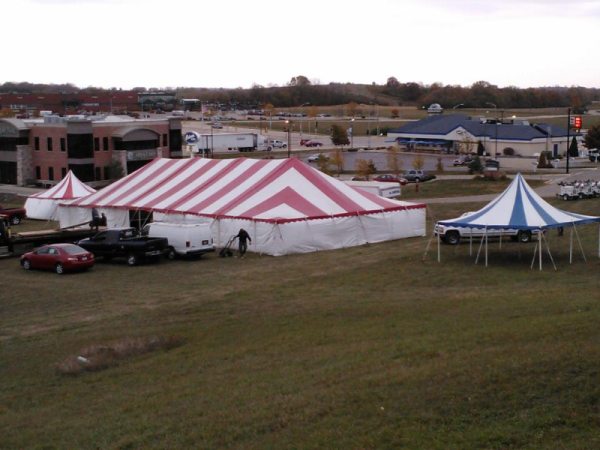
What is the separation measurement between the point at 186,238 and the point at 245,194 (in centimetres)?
427

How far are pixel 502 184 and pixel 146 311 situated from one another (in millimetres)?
38104

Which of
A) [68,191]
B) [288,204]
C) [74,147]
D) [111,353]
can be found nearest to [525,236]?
[288,204]

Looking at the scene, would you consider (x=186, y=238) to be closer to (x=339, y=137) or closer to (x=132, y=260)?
(x=132, y=260)

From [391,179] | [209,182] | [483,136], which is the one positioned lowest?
[391,179]

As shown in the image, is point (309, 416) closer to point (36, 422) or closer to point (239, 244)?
point (36, 422)

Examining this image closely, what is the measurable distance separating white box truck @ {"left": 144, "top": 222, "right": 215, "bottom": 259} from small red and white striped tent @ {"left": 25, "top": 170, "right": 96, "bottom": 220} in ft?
50.2

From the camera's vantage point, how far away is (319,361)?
12047mm

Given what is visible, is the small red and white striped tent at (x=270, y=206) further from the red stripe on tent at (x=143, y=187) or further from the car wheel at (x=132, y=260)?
the car wheel at (x=132, y=260)

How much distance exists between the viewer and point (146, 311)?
18312 millimetres

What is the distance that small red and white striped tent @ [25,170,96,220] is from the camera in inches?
1602

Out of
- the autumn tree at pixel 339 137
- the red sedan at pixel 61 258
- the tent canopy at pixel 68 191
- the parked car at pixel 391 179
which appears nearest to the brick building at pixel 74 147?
the tent canopy at pixel 68 191

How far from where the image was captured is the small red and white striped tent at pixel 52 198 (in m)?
40.7

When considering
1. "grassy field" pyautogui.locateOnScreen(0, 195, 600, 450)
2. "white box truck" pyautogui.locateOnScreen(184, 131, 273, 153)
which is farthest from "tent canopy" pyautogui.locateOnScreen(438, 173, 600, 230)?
"white box truck" pyautogui.locateOnScreen(184, 131, 273, 153)

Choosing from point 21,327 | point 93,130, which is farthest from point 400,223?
point 93,130
